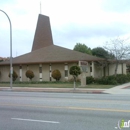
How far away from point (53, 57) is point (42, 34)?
11.1 meters

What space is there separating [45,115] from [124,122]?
304 centimetres

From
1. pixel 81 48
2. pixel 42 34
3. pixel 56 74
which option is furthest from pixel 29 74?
pixel 81 48

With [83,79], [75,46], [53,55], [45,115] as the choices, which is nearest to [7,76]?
[53,55]

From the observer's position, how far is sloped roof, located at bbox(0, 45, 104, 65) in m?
36.4

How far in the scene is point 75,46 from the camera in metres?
81.9

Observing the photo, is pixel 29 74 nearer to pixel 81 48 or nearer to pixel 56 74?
pixel 56 74

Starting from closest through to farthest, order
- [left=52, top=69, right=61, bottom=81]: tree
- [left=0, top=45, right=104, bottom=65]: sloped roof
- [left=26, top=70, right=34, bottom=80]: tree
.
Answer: [left=0, top=45, right=104, bottom=65]: sloped roof → [left=52, top=69, right=61, bottom=81]: tree → [left=26, top=70, right=34, bottom=80]: tree

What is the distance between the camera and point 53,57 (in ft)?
126

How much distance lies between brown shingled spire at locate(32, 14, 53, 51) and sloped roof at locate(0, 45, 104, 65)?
532 centimetres

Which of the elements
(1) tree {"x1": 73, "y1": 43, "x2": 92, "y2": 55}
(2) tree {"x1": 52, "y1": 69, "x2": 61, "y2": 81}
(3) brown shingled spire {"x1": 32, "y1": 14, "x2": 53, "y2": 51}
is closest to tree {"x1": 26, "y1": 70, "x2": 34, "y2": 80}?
(2) tree {"x1": 52, "y1": 69, "x2": 61, "y2": 81}

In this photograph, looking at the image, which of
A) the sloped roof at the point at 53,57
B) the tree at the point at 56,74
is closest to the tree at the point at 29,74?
the sloped roof at the point at 53,57

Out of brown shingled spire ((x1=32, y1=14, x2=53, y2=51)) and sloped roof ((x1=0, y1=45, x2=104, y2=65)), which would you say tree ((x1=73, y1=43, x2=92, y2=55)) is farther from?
sloped roof ((x1=0, y1=45, x2=104, y2=65))

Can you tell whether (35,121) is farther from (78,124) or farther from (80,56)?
(80,56)

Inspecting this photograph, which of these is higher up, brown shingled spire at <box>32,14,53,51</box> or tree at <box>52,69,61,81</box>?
brown shingled spire at <box>32,14,53,51</box>
